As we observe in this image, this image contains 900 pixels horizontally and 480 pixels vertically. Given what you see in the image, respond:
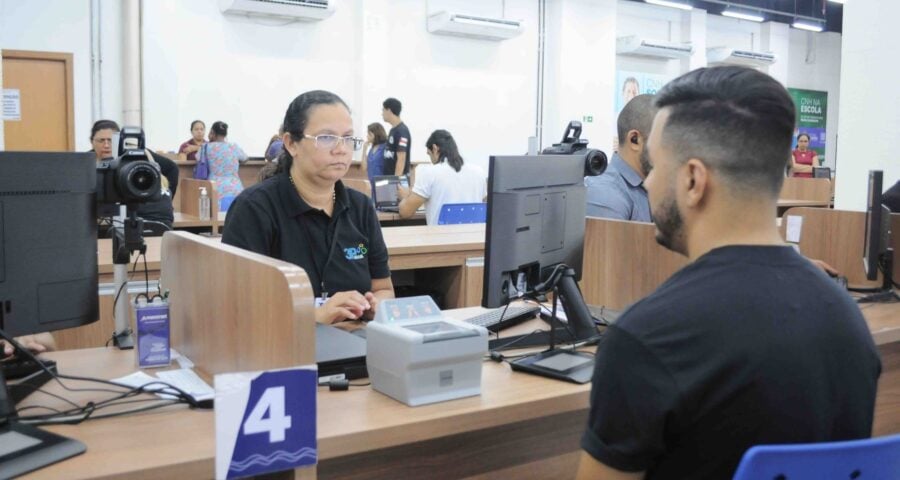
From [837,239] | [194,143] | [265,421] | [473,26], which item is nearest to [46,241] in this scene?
[265,421]

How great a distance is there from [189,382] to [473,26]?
9.41 meters

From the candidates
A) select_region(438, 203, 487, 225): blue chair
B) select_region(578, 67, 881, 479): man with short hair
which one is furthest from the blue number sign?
select_region(438, 203, 487, 225): blue chair

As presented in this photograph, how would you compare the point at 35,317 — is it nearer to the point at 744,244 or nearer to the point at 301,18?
the point at 744,244

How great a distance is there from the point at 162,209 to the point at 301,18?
5229 millimetres

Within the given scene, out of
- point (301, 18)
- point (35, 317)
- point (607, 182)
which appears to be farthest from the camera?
point (301, 18)

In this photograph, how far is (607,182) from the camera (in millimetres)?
2713

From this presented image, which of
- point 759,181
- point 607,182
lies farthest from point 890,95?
point 759,181

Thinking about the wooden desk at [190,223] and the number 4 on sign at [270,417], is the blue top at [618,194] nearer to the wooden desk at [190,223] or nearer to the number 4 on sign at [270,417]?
the number 4 on sign at [270,417]

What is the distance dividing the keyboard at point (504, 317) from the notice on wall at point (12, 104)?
7378 mm

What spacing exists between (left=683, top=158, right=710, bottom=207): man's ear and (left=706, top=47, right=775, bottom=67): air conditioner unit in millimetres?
12988

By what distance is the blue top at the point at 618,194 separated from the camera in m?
2.65

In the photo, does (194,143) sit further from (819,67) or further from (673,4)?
(819,67)

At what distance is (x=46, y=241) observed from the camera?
5.19ft

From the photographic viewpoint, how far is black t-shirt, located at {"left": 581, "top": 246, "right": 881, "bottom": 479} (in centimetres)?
101
